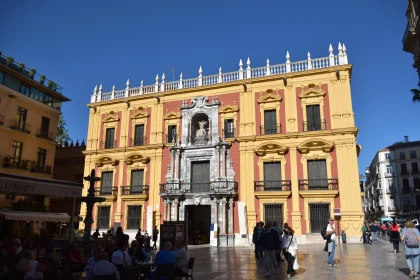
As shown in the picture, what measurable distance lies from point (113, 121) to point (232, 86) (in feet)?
36.6

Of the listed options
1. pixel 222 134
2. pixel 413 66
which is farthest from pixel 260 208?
pixel 413 66

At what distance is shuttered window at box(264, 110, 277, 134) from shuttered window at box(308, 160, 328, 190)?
3542 millimetres

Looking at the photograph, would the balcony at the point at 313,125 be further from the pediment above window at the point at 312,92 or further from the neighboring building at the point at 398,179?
the neighboring building at the point at 398,179

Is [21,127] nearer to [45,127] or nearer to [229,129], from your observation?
[45,127]

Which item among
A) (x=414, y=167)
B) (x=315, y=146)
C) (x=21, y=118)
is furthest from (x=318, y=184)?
(x=414, y=167)

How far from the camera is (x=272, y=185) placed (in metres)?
23.7

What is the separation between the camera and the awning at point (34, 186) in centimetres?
903

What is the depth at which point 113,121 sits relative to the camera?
2975cm

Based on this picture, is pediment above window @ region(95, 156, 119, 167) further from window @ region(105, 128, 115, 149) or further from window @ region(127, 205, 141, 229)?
window @ region(127, 205, 141, 229)

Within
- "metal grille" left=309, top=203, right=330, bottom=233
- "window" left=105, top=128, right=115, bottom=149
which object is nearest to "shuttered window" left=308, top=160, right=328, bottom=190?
"metal grille" left=309, top=203, right=330, bottom=233

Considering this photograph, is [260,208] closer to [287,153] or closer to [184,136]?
[287,153]

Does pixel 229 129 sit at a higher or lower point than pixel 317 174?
higher

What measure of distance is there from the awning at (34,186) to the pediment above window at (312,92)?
17886 millimetres

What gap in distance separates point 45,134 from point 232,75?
1626 cm
